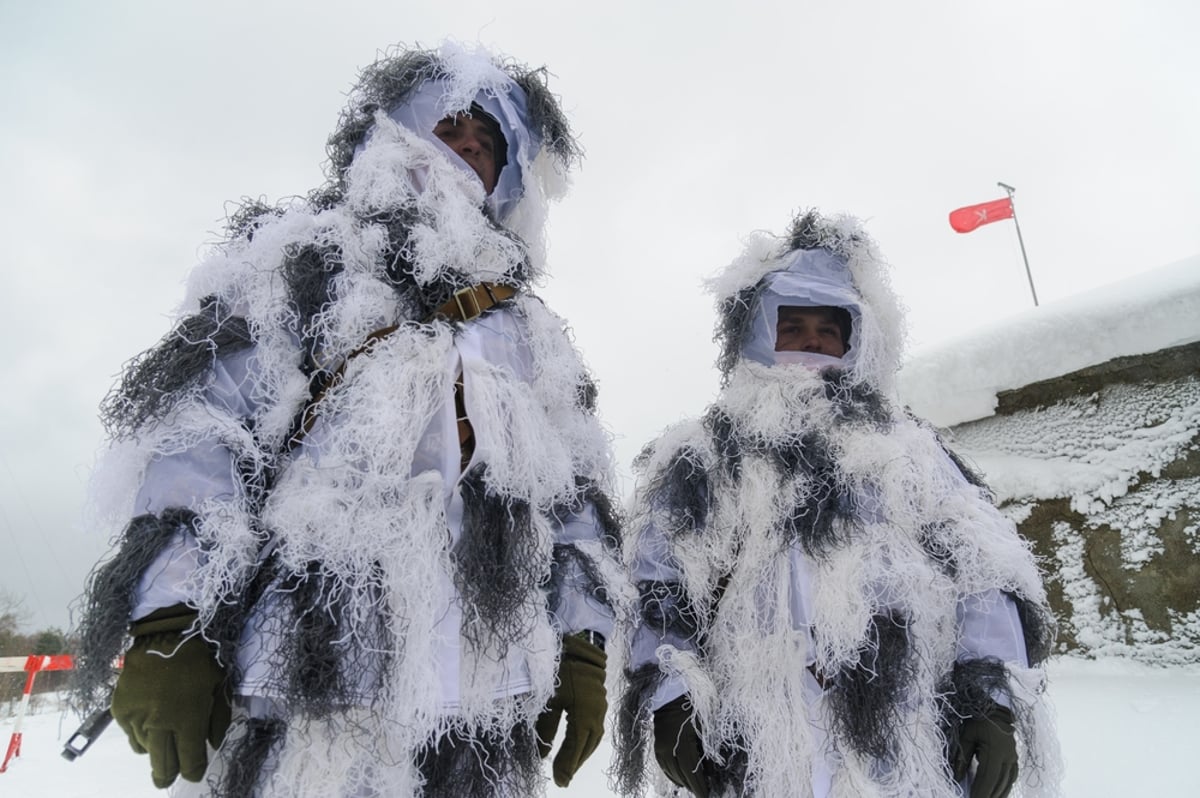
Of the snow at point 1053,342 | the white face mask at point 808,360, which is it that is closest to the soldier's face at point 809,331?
the white face mask at point 808,360

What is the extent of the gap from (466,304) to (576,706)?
2.66 feet

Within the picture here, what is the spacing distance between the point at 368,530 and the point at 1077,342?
4057 millimetres

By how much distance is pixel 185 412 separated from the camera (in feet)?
3.90

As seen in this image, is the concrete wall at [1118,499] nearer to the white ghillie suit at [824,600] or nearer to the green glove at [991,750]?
the white ghillie suit at [824,600]

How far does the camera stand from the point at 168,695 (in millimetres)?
1014

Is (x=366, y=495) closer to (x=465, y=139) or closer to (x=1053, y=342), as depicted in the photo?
(x=465, y=139)

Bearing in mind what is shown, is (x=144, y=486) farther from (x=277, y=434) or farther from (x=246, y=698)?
(x=246, y=698)

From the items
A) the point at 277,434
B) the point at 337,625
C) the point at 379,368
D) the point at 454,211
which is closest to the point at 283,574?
the point at 337,625

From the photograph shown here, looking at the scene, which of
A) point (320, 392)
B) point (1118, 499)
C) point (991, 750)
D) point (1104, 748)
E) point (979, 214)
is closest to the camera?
point (320, 392)

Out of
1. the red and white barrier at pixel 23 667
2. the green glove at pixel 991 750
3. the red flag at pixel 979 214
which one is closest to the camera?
the green glove at pixel 991 750

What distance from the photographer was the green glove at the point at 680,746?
69.4 inches

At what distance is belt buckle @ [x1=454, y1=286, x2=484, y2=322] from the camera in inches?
56.4

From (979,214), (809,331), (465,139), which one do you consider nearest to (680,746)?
(809,331)

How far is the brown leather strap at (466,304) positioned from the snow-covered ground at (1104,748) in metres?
1.60
